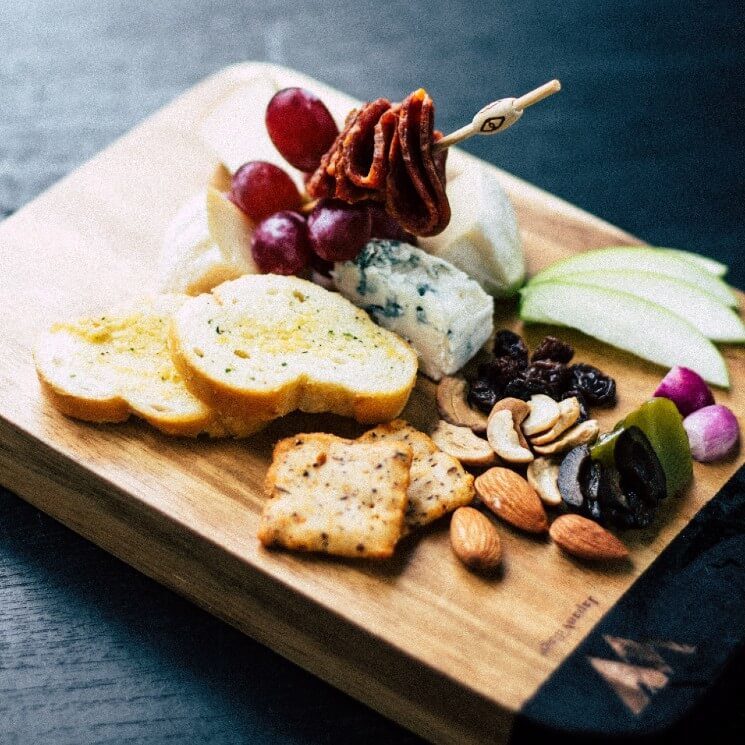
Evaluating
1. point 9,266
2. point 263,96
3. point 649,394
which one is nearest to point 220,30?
point 263,96

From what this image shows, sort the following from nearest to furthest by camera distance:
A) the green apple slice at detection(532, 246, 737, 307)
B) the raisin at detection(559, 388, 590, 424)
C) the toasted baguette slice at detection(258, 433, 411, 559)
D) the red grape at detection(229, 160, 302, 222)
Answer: the toasted baguette slice at detection(258, 433, 411, 559) < the raisin at detection(559, 388, 590, 424) < the red grape at detection(229, 160, 302, 222) < the green apple slice at detection(532, 246, 737, 307)

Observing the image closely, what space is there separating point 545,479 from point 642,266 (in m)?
1.00

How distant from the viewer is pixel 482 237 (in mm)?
3508

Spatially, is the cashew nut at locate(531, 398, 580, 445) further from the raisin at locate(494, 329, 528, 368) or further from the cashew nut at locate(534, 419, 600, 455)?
the raisin at locate(494, 329, 528, 368)

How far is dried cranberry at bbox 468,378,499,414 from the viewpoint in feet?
10.7

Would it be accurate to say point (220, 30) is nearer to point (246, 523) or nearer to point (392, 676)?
point (246, 523)

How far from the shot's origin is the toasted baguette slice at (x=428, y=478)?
2.90m

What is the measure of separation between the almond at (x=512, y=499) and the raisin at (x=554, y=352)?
1.77 feet

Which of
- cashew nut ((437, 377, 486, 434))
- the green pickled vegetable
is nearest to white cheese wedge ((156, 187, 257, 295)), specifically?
cashew nut ((437, 377, 486, 434))

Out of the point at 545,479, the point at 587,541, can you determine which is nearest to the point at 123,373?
the point at 545,479

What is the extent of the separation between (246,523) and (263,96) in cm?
170

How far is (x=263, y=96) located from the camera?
395 centimetres

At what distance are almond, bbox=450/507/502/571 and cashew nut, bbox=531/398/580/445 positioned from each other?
0.33 m

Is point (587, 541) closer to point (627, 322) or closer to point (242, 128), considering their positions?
point (627, 322)
